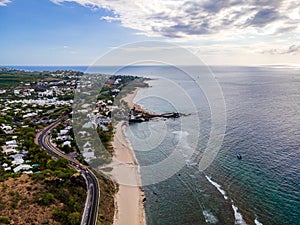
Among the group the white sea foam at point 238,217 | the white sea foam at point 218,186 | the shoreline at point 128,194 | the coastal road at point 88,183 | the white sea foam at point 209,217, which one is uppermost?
the coastal road at point 88,183

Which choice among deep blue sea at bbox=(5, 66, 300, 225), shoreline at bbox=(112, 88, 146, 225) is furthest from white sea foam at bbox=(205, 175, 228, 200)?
shoreline at bbox=(112, 88, 146, 225)

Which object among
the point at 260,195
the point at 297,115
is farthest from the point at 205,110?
the point at 260,195

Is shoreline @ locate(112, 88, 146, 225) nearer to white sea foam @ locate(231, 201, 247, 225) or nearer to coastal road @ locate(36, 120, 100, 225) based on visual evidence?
coastal road @ locate(36, 120, 100, 225)

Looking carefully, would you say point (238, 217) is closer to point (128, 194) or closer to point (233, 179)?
point (233, 179)

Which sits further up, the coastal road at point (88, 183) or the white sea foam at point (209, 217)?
the coastal road at point (88, 183)

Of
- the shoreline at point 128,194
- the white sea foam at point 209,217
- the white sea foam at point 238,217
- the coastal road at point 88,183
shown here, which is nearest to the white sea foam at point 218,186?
the white sea foam at point 238,217

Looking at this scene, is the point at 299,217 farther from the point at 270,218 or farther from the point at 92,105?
the point at 92,105

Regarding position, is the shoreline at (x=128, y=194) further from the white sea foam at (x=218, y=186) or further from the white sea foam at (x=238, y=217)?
the white sea foam at (x=238, y=217)
